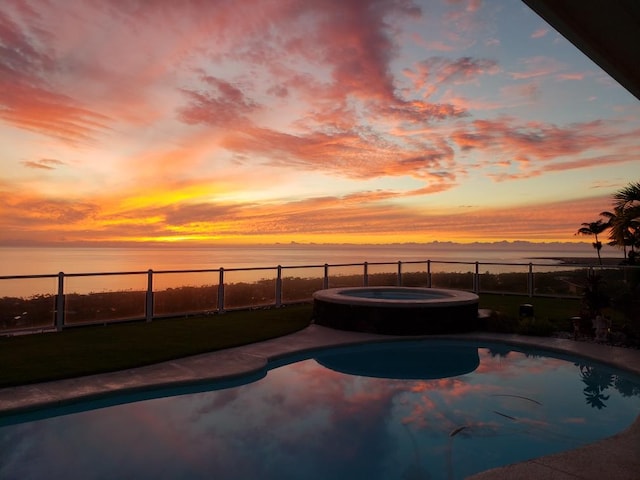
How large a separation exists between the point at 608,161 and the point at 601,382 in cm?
1125

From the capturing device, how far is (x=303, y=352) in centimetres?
873

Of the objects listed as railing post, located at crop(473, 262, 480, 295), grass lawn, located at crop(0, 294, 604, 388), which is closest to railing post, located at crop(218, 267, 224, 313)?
grass lawn, located at crop(0, 294, 604, 388)

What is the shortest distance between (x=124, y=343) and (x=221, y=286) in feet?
15.0

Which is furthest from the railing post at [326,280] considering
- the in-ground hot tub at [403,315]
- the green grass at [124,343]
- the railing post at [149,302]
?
the railing post at [149,302]

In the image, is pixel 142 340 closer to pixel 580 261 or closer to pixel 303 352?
pixel 303 352

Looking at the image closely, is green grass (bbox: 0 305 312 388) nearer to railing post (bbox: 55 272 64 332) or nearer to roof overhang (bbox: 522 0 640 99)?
railing post (bbox: 55 272 64 332)

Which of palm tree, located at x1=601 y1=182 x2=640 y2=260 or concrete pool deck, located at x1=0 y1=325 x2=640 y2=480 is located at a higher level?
palm tree, located at x1=601 y1=182 x2=640 y2=260

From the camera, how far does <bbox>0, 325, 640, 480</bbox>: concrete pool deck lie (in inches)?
155

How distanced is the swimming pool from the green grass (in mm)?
1570

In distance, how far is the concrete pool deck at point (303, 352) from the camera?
395 cm

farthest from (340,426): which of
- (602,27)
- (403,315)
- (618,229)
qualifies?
(618,229)

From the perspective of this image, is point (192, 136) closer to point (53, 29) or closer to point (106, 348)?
Result: point (53, 29)

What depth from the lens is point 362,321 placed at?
35.0 ft

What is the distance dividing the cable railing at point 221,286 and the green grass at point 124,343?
0.54 m
